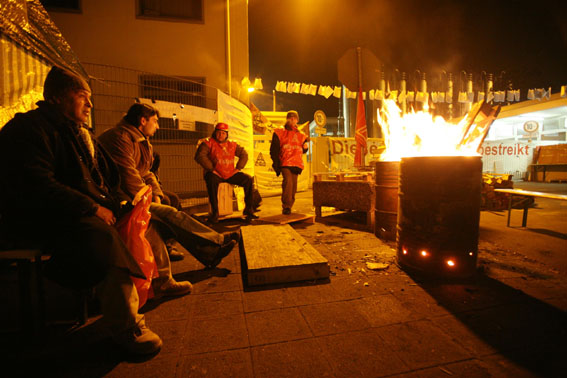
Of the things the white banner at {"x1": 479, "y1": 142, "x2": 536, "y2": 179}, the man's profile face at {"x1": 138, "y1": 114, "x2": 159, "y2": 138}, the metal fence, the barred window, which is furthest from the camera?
the white banner at {"x1": 479, "y1": 142, "x2": 536, "y2": 179}

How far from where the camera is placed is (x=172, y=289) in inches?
104

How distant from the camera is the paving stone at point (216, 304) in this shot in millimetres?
2346

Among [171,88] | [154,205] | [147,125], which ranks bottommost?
[154,205]

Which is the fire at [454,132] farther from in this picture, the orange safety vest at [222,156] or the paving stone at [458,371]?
the orange safety vest at [222,156]

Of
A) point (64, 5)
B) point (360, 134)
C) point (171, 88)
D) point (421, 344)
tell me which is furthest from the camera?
point (171, 88)

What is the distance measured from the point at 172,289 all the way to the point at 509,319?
277cm

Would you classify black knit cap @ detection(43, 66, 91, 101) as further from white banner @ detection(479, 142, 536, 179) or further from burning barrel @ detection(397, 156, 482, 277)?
white banner @ detection(479, 142, 536, 179)

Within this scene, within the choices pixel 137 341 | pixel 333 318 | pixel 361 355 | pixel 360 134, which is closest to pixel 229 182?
pixel 360 134

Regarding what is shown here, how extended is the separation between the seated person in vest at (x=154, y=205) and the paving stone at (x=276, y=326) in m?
0.96

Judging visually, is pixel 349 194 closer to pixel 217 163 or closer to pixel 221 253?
pixel 217 163

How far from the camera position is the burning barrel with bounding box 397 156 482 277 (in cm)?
281

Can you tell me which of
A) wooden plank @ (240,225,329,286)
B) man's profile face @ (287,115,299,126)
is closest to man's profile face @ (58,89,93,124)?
wooden plank @ (240,225,329,286)

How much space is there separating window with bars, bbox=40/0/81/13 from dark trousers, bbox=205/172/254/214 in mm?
7101

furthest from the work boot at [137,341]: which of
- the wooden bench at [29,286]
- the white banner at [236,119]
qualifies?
the white banner at [236,119]
